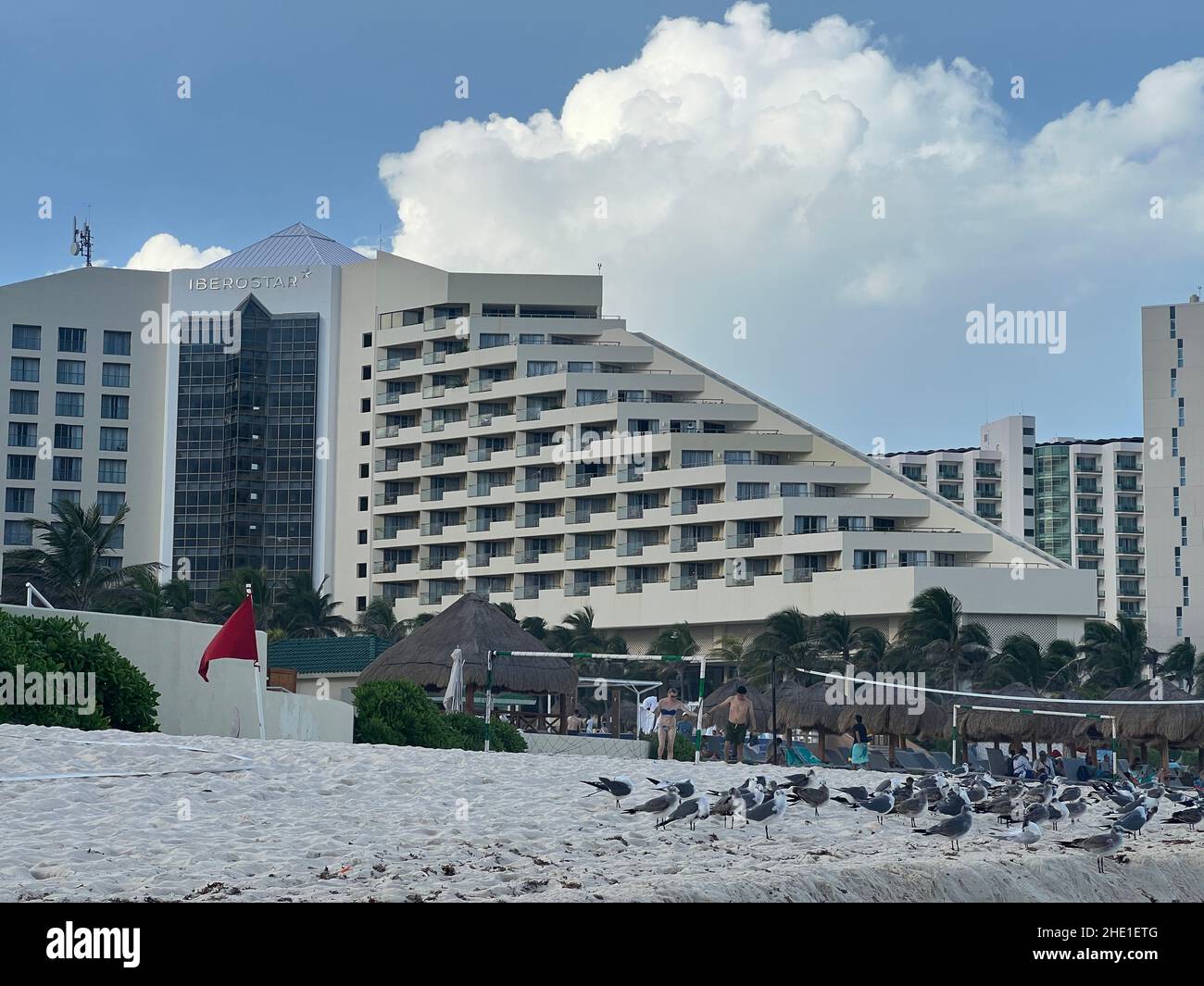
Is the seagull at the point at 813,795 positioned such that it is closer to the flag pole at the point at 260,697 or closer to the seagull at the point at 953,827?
the seagull at the point at 953,827

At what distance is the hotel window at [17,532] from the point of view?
301 feet

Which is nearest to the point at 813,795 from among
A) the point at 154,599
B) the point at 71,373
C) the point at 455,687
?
the point at 455,687

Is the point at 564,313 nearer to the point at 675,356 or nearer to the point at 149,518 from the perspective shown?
the point at 675,356

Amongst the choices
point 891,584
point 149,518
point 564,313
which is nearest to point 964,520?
point 891,584

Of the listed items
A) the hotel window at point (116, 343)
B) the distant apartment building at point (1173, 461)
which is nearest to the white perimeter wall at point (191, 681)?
the hotel window at point (116, 343)

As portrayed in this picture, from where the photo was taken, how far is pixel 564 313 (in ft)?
303

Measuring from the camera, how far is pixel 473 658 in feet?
98.5

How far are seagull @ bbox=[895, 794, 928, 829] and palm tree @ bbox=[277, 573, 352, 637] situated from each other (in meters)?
64.4

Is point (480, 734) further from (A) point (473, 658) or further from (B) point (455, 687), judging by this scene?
(A) point (473, 658)

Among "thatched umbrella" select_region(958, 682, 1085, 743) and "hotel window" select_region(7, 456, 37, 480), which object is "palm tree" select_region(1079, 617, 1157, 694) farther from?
"hotel window" select_region(7, 456, 37, 480)

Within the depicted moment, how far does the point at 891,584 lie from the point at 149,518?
142 feet

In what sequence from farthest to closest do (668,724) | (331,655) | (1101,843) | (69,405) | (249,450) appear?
(69,405) → (249,450) → (331,655) → (668,724) → (1101,843)

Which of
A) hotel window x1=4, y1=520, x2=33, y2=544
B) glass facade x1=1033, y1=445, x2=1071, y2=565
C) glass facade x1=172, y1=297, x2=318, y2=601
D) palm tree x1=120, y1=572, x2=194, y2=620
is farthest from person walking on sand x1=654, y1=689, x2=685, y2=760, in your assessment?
glass facade x1=1033, y1=445, x2=1071, y2=565

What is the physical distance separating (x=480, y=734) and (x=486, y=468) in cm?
6433
